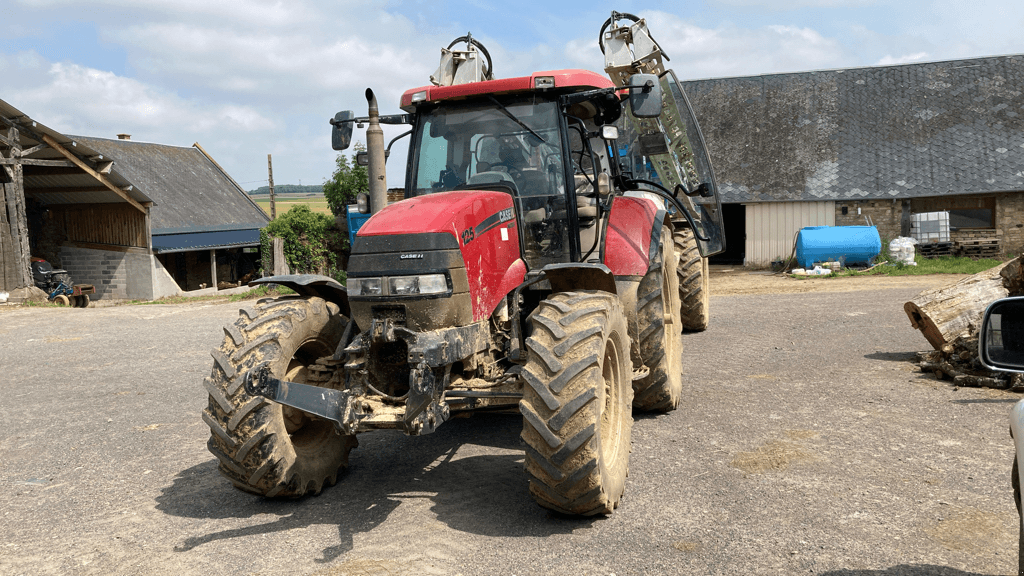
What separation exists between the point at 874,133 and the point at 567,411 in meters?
21.6

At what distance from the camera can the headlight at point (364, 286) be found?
→ 4.43 metres

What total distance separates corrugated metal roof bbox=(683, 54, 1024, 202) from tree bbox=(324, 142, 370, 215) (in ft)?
33.5

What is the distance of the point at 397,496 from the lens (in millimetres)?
4875

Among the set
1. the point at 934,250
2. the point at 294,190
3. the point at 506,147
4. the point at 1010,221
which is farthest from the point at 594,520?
the point at 294,190

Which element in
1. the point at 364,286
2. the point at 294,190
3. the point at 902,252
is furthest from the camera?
the point at 294,190

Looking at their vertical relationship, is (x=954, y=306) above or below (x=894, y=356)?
above

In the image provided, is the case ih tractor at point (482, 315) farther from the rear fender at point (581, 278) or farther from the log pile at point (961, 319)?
the log pile at point (961, 319)

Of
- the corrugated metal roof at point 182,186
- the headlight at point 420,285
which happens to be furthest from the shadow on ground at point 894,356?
the corrugated metal roof at point 182,186

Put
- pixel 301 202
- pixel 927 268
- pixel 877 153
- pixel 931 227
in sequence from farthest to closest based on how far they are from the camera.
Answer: pixel 301 202, pixel 877 153, pixel 931 227, pixel 927 268

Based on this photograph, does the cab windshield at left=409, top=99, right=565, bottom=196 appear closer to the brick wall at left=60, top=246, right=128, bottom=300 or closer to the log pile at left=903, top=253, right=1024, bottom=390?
the log pile at left=903, top=253, right=1024, bottom=390

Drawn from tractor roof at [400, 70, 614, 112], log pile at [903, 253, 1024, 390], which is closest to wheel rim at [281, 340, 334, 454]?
tractor roof at [400, 70, 614, 112]

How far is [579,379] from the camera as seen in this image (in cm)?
410

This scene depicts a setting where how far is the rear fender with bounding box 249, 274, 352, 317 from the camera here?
199 inches

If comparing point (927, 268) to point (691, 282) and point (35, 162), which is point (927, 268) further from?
point (35, 162)
